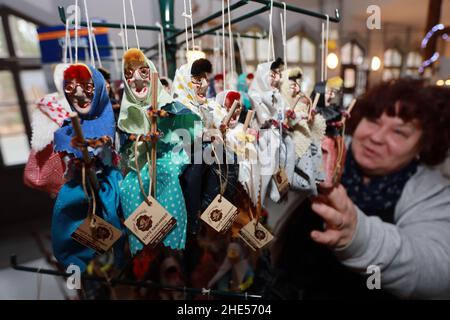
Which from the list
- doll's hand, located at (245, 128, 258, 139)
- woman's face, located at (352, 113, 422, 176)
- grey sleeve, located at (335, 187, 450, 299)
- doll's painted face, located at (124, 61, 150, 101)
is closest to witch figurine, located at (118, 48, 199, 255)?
doll's painted face, located at (124, 61, 150, 101)

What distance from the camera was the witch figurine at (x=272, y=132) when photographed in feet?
1.72

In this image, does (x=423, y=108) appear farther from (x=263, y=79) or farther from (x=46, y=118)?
(x=46, y=118)

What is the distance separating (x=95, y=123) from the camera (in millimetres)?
416

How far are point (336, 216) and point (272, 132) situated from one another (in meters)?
0.36

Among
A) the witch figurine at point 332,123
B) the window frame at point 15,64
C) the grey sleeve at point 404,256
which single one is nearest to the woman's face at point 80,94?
the witch figurine at point 332,123

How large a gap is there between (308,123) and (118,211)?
18.0 inches

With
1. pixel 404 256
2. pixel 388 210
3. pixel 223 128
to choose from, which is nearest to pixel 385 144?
pixel 388 210

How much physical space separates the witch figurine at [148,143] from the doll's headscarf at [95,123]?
2cm

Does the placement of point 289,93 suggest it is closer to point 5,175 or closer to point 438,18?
point 438,18

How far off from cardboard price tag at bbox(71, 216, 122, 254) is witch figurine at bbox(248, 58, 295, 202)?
0.94 ft

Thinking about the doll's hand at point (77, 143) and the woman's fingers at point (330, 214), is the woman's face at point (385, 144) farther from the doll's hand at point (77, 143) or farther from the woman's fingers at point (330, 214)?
the doll's hand at point (77, 143)

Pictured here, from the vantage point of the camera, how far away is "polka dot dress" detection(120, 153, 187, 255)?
45cm

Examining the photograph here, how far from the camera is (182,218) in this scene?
18.5 inches
